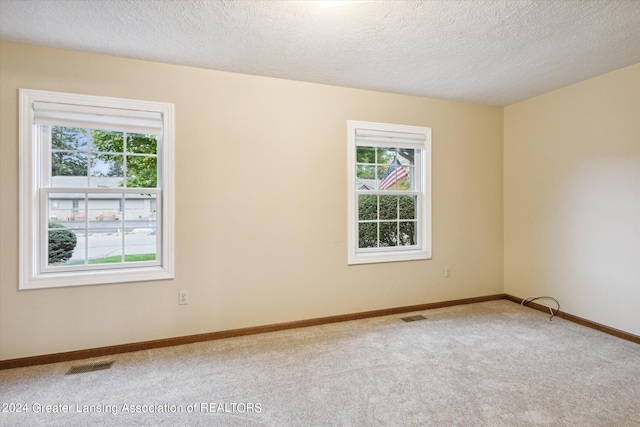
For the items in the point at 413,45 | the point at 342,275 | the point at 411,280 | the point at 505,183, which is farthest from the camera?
the point at 505,183

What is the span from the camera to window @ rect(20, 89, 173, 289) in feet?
8.38

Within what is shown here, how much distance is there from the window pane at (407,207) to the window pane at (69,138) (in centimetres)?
320

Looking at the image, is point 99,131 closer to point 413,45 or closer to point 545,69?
point 413,45

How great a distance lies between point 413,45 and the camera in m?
2.53

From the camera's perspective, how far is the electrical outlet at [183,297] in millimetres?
2936

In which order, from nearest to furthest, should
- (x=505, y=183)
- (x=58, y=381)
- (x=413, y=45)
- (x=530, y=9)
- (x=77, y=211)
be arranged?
1. (x=530, y=9)
2. (x=58, y=381)
3. (x=413, y=45)
4. (x=77, y=211)
5. (x=505, y=183)

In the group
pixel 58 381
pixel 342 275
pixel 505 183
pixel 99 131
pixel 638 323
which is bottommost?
pixel 58 381

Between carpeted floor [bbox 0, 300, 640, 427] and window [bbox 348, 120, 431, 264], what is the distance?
999mm

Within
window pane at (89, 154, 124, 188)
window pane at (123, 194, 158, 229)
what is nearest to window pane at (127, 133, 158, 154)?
window pane at (89, 154, 124, 188)

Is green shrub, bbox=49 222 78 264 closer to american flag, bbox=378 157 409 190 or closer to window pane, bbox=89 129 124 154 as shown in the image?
window pane, bbox=89 129 124 154

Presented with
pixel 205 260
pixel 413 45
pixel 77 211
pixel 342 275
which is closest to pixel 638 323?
pixel 342 275

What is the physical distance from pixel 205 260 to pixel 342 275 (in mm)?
1402

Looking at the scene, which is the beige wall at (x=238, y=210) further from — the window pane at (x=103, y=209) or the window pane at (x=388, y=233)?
the window pane at (x=103, y=209)

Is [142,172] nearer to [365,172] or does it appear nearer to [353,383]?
[365,172]
